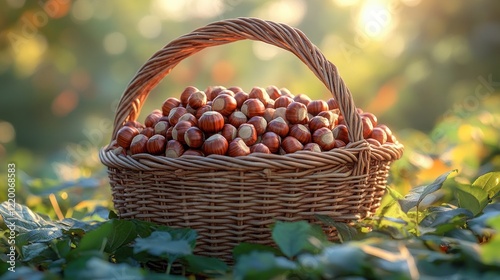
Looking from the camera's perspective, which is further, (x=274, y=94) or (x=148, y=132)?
(x=274, y=94)

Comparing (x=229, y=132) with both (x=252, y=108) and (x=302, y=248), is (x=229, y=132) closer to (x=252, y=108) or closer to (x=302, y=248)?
(x=252, y=108)

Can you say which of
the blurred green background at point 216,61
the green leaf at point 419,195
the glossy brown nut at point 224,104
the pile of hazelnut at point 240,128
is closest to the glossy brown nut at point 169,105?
the pile of hazelnut at point 240,128

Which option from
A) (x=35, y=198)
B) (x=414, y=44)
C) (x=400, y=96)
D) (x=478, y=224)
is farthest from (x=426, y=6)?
(x=478, y=224)

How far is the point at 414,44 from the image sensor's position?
→ 3615 mm

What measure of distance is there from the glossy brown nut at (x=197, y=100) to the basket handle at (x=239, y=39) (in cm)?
10

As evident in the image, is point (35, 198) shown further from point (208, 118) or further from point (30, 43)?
point (30, 43)

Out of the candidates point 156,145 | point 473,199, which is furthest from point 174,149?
point 473,199

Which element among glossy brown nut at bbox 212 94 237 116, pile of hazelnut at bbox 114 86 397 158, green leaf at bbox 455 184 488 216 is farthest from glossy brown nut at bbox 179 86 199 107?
green leaf at bbox 455 184 488 216

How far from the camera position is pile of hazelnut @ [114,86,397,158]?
1.13 m

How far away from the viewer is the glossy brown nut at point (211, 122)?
1.16 meters

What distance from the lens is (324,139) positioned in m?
1.15

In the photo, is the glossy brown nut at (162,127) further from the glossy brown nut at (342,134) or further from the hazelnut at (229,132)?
the glossy brown nut at (342,134)

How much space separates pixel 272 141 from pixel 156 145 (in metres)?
0.21

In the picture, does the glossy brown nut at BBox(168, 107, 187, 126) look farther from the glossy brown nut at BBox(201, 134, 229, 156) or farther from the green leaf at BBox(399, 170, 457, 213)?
the green leaf at BBox(399, 170, 457, 213)
